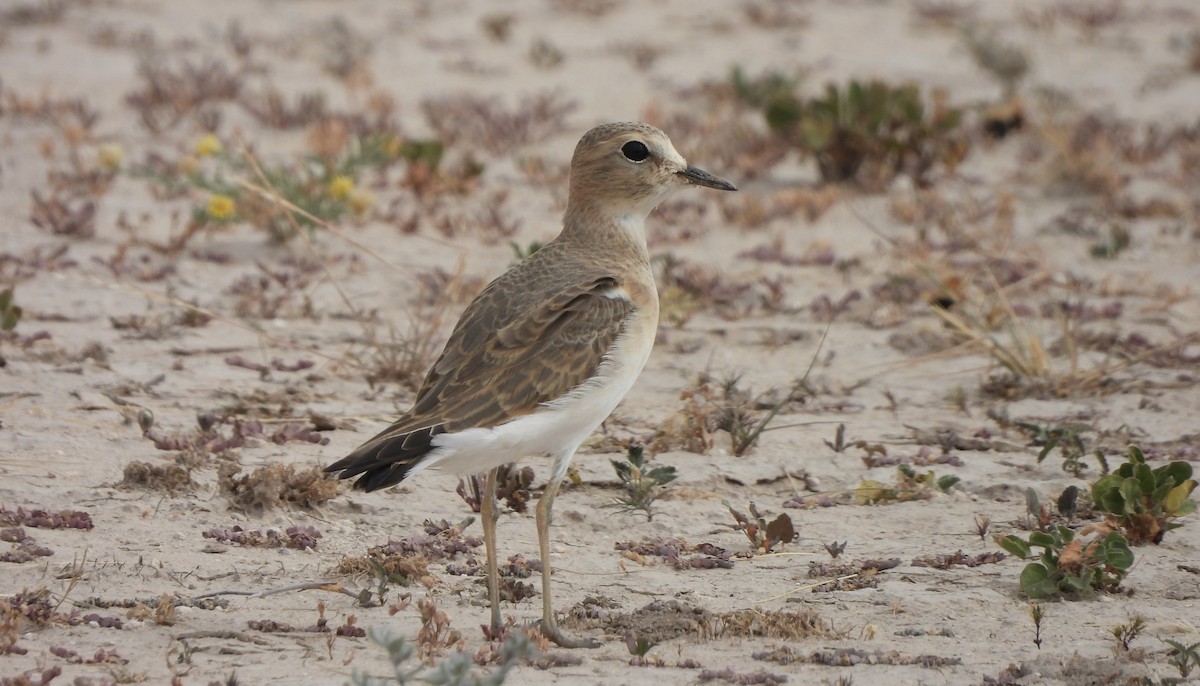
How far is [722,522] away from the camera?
18.3 feet

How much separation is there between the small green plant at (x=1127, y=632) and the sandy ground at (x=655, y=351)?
0.17 feet

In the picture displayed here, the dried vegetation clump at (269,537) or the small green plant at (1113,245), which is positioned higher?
the small green plant at (1113,245)

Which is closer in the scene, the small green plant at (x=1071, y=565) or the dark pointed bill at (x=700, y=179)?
the small green plant at (x=1071, y=565)

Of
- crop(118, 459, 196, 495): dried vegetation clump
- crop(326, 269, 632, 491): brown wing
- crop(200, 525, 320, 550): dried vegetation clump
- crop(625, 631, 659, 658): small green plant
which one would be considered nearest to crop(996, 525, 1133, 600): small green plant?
crop(625, 631, 659, 658): small green plant

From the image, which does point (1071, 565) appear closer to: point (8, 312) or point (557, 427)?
point (557, 427)

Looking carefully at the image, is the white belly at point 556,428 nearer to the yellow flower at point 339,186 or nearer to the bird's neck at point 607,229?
the bird's neck at point 607,229

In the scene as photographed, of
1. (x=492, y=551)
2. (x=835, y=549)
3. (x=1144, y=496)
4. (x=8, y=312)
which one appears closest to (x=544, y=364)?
(x=492, y=551)

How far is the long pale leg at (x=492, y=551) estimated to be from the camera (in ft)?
14.8

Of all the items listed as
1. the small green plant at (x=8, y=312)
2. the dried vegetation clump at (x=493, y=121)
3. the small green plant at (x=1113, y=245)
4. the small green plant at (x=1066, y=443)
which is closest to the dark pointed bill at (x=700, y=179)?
the small green plant at (x=1066, y=443)

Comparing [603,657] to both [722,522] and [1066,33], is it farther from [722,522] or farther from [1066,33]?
[1066,33]

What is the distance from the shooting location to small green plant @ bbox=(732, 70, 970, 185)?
9961mm

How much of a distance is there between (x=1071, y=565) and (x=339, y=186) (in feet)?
16.6

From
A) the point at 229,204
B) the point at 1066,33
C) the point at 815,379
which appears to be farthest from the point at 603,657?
the point at 1066,33

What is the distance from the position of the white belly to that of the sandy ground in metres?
0.54
